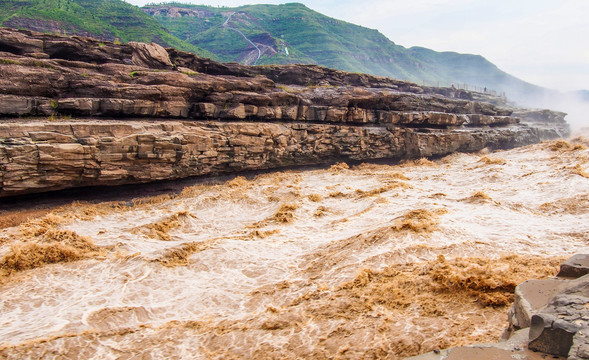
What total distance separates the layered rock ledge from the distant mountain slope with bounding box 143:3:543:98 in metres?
31.5

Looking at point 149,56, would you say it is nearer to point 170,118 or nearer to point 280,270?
point 170,118

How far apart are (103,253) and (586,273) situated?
32.8 ft

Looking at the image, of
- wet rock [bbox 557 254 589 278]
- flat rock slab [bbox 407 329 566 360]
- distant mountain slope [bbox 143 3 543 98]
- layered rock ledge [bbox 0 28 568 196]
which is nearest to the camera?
flat rock slab [bbox 407 329 566 360]

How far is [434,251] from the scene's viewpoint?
27.8 ft

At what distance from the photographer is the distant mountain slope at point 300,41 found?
56897mm

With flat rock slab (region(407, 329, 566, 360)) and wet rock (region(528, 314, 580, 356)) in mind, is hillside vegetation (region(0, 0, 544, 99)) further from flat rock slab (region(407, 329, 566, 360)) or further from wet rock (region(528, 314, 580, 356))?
wet rock (region(528, 314, 580, 356))

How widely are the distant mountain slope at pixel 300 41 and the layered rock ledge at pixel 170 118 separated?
3148 cm

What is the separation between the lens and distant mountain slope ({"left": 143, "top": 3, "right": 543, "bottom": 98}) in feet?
187

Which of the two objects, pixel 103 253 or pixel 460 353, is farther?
pixel 103 253

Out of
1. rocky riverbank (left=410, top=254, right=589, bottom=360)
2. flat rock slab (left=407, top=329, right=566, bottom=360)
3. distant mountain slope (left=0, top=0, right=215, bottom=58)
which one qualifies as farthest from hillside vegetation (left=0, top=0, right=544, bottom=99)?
rocky riverbank (left=410, top=254, right=589, bottom=360)

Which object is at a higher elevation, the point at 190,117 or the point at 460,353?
the point at 190,117

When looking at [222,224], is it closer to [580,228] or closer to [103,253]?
[103,253]

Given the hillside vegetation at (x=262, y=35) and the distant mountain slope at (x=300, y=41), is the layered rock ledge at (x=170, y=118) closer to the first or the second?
the hillside vegetation at (x=262, y=35)

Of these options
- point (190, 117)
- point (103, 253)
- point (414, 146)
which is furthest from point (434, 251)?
point (414, 146)
